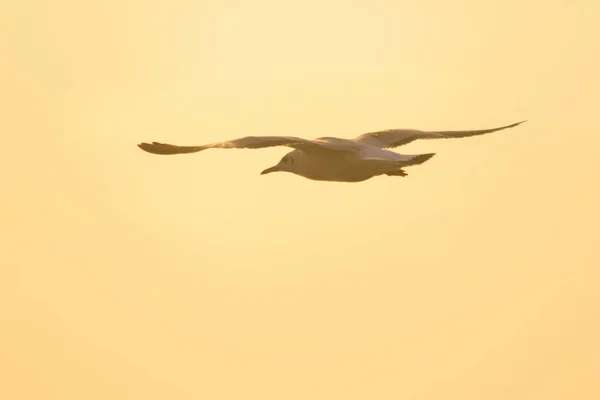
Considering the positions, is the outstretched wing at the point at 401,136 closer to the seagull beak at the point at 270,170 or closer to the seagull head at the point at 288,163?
the seagull head at the point at 288,163

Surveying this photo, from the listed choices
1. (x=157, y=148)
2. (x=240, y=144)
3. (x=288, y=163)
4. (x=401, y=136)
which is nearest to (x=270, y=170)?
(x=288, y=163)

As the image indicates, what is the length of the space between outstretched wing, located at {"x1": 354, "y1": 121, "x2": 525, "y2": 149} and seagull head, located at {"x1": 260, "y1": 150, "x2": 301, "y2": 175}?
3.99 feet

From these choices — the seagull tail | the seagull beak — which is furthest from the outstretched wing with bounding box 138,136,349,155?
the seagull beak

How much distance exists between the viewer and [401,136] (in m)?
22.0

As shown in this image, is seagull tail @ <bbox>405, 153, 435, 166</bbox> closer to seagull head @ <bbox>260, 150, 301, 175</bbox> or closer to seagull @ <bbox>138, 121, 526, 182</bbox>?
seagull @ <bbox>138, 121, 526, 182</bbox>

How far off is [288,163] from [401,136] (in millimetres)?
2339

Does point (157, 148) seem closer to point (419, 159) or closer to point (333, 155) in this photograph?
point (333, 155)

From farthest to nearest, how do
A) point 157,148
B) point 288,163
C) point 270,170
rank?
point 270,170
point 288,163
point 157,148

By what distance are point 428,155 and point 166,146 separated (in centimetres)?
368

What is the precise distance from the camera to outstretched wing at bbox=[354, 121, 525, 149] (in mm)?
21406

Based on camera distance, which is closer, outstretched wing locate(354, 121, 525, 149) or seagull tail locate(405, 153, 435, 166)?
seagull tail locate(405, 153, 435, 166)

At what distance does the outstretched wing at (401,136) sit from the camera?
70.2ft

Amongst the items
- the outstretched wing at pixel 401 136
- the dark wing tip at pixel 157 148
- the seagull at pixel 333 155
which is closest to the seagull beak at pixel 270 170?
the seagull at pixel 333 155

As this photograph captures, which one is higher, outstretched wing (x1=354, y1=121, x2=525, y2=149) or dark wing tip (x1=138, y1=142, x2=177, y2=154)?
outstretched wing (x1=354, y1=121, x2=525, y2=149)
